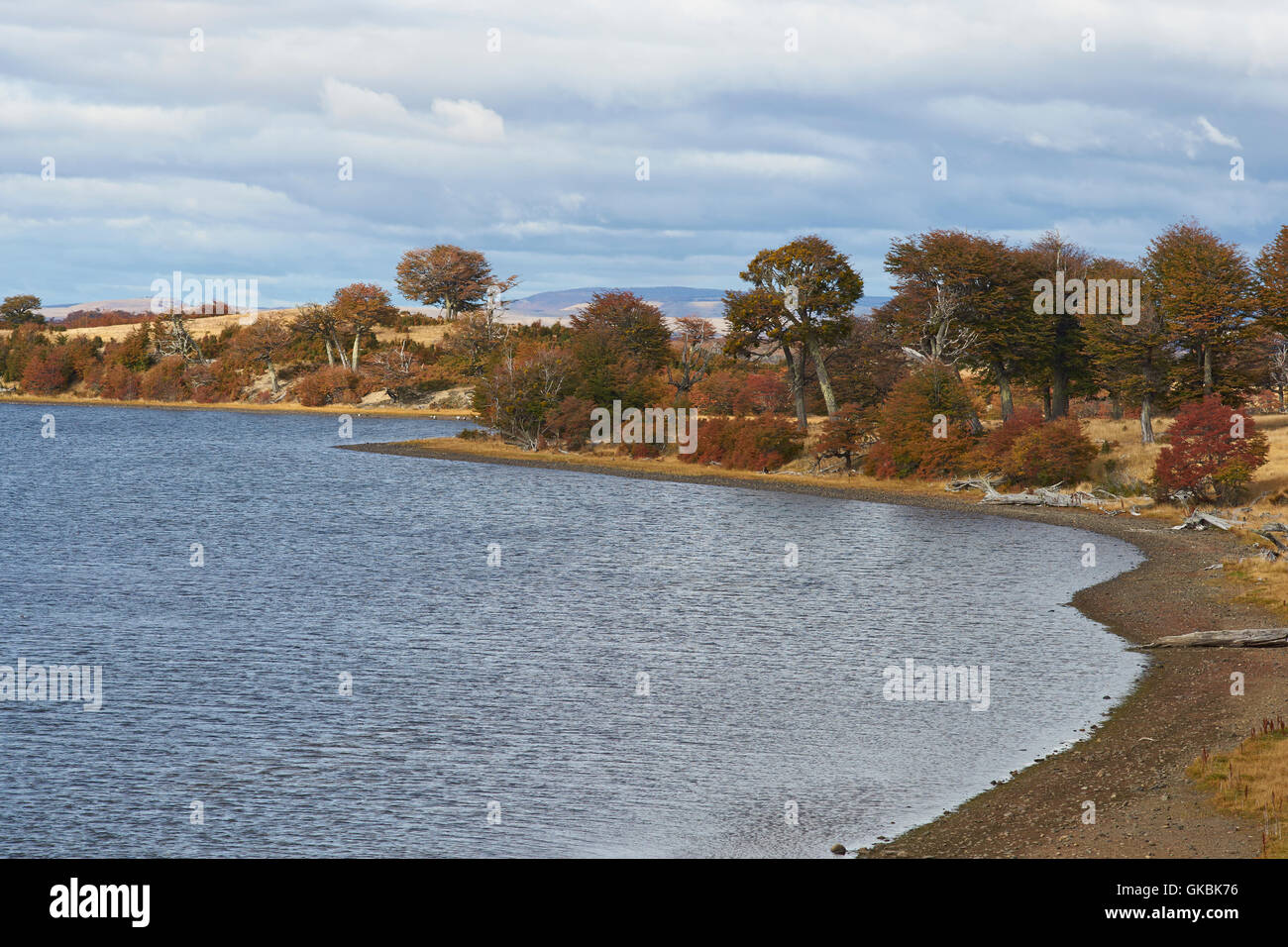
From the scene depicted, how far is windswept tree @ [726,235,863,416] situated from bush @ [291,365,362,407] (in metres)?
82.2

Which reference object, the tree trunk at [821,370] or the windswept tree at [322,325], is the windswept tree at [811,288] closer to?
the tree trunk at [821,370]

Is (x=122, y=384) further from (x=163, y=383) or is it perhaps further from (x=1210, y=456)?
(x=1210, y=456)

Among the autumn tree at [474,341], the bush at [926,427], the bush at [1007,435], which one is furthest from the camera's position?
the autumn tree at [474,341]

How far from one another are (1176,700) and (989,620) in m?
9.55

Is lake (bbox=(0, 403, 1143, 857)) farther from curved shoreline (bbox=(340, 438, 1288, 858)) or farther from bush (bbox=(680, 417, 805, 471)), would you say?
bush (bbox=(680, 417, 805, 471))

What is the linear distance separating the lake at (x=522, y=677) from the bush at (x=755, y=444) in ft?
74.0

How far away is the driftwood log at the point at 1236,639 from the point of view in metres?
26.3

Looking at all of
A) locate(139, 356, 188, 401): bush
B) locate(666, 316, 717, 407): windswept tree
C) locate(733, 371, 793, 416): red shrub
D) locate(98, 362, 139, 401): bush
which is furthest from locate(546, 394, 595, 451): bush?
locate(98, 362, 139, 401): bush

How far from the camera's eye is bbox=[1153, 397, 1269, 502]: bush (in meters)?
53.5

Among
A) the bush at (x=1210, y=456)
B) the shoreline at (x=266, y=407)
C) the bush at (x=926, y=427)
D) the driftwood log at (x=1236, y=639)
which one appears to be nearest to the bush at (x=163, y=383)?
the shoreline at (x=266, y=407)

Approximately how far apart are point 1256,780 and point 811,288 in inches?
2577

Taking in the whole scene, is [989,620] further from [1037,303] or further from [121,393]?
[121,393]

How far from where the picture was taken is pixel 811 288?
3159 inches
